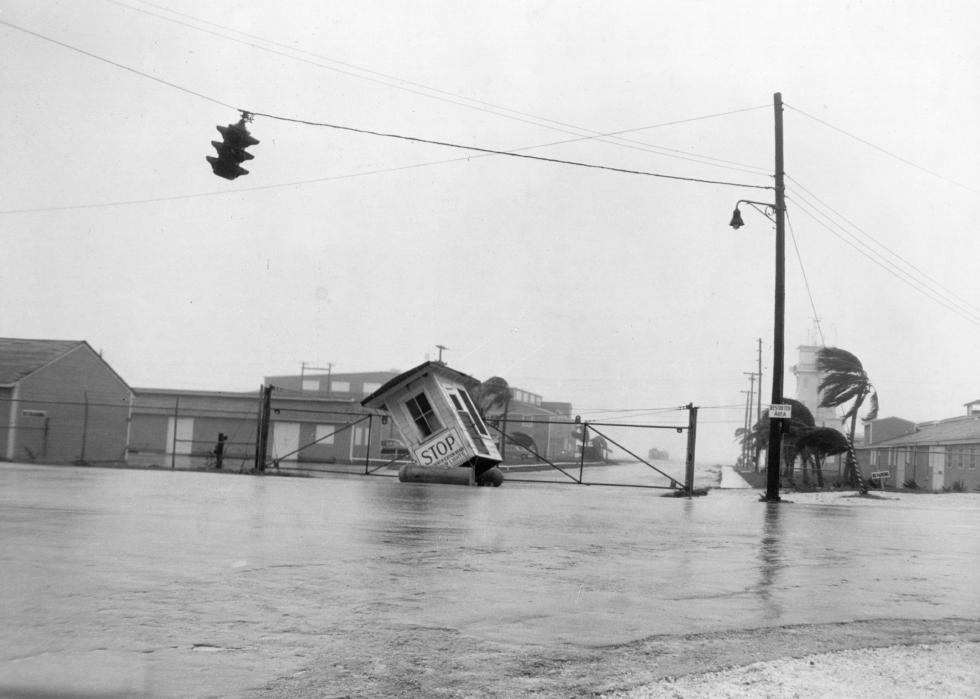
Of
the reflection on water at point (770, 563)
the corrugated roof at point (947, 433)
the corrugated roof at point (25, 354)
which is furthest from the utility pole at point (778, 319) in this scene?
the corrugated roof at point (25, 354)

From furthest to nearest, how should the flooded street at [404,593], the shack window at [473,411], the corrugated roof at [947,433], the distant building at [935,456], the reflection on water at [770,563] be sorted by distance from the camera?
the corrugated roof at [947,433]
the distant building at [935,456]
the shack window at [473,411]
the reflection on water at [770,563]
the flooded street at [404,593]

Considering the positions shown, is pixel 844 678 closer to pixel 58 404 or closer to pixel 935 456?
pixel 58 404

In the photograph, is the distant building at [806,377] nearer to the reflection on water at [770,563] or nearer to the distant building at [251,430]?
the distant building at [251,430]

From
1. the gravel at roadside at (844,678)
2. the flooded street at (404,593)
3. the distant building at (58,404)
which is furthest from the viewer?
the distant building at (58,404)

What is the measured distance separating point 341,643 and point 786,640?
97.0 inches

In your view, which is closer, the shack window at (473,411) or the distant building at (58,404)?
the shack window at (473,411)

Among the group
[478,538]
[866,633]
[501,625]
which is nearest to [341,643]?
[501,625]

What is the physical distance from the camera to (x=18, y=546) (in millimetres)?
7777

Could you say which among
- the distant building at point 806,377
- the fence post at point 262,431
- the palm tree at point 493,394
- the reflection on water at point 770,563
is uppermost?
the distant building at point 806,377

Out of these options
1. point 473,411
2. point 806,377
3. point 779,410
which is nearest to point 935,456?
point 779,410

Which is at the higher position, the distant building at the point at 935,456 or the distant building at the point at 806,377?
the distant building at the point at 806,377

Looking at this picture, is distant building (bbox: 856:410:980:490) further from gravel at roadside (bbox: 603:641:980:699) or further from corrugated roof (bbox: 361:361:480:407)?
gravel at roadside (bbox: 603:641:980:699)

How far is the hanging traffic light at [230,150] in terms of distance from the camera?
1395 cm

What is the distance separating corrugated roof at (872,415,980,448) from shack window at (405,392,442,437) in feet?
78.7
